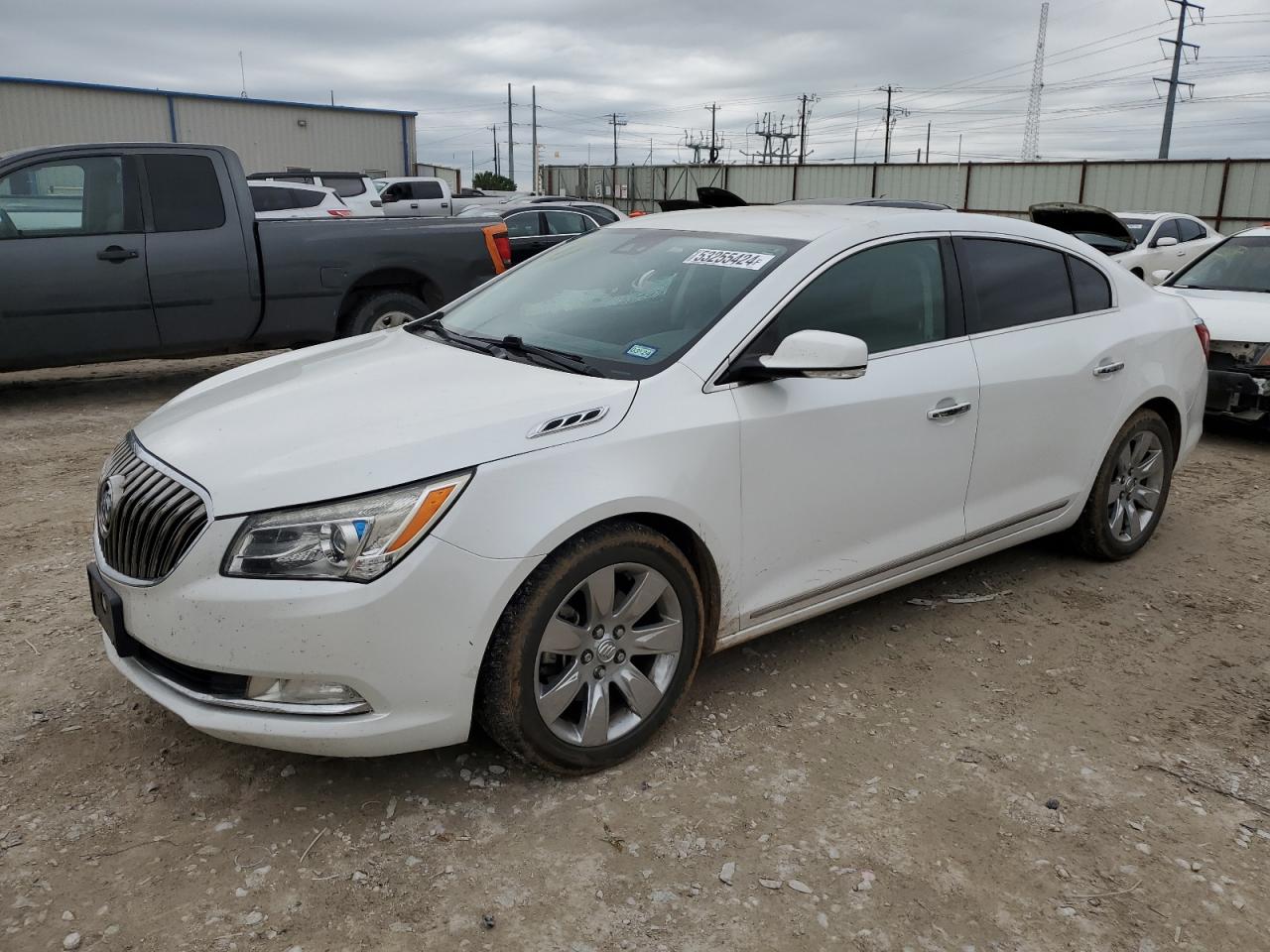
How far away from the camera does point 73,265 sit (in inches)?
279

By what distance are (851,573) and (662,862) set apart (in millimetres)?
1299

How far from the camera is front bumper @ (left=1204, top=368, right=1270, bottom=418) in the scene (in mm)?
6855

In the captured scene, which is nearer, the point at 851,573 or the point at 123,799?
the point at 123,799

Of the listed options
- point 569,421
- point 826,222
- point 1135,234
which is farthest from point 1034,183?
point 569,421

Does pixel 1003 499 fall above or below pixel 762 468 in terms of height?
below

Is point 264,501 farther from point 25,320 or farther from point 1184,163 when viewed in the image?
point 1184,163

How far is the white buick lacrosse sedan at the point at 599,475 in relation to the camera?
100 inches

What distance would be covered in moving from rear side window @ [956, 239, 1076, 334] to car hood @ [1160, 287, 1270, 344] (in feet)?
10.3

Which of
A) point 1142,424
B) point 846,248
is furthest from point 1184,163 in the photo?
point 846,248

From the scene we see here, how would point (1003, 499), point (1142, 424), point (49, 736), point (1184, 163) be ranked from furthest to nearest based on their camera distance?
point (1184, 163), point (1142, 424), point (1003, 499), point (49, 736)

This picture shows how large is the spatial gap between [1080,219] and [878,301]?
11592 mm

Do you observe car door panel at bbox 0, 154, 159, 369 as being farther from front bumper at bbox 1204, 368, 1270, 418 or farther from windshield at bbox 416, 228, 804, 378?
front bumper at bbox 1204, 368, 1270, 418

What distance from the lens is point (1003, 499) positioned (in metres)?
4.00

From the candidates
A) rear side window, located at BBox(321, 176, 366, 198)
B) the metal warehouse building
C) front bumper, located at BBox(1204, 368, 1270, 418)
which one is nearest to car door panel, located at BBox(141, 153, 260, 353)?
front bumper, located at BBox(1204, 368, 1270, 418)
